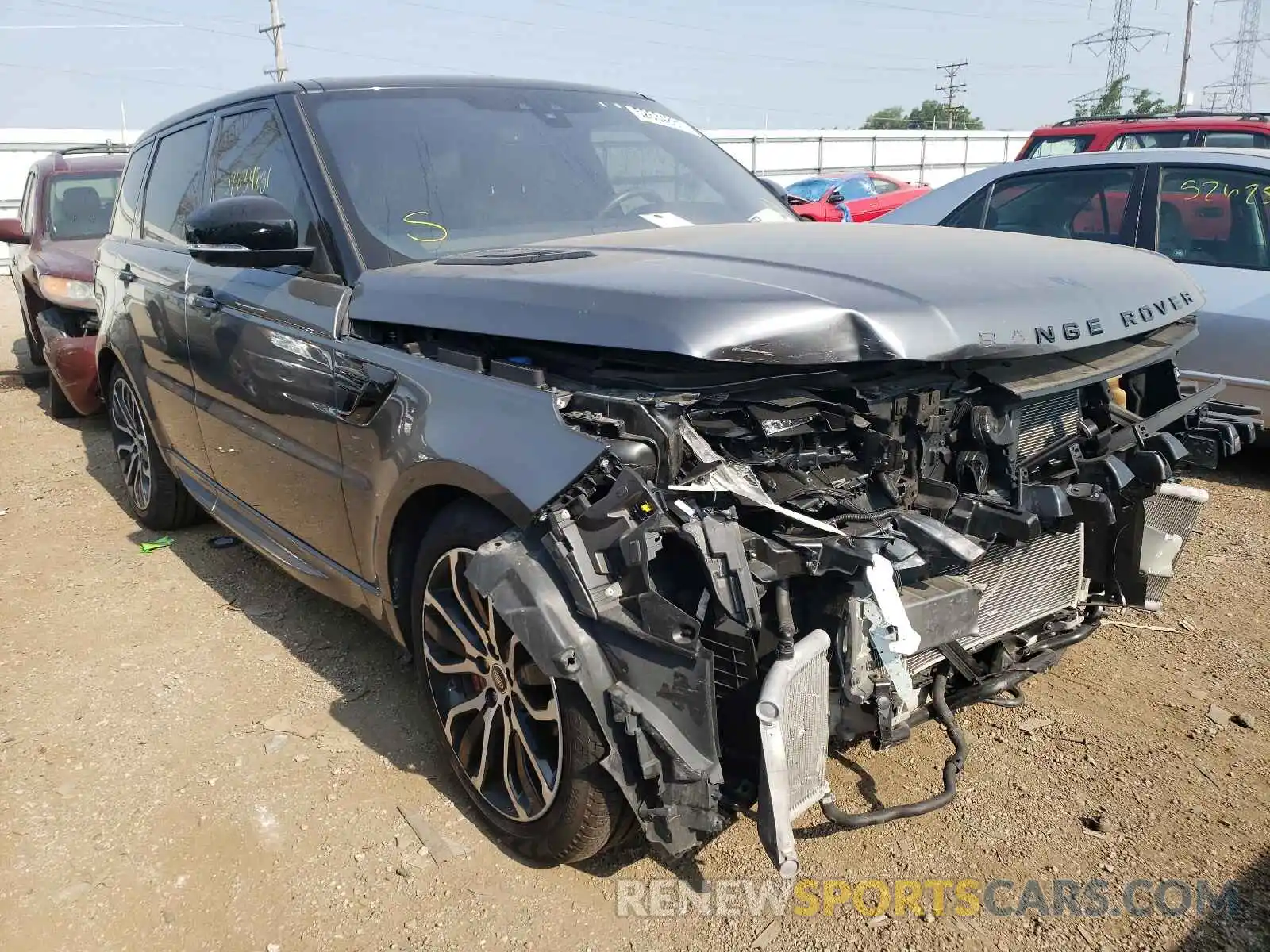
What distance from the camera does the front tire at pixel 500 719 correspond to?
7.47ft

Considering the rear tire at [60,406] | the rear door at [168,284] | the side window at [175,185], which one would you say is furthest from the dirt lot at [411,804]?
the rear tire at [60,406]

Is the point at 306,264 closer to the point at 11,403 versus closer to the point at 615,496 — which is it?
the point at 615,496

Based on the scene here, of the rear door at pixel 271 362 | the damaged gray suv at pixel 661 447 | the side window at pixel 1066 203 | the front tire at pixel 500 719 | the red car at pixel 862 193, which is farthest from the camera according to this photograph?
the red car at pixel 862 193

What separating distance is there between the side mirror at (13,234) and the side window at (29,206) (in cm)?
20

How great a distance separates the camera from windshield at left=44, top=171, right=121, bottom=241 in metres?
8.35

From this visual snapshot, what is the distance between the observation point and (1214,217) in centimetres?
517

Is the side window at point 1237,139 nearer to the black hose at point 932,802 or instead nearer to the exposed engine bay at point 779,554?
the exposed engine bay at point 779,554

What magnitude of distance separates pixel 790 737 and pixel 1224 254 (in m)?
4.50

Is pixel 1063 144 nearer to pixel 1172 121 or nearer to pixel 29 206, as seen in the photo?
pixel 1172 121

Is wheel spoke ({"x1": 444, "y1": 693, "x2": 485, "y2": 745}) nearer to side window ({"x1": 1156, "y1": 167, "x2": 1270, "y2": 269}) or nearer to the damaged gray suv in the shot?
the damaged gray suv

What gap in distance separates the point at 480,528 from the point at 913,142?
Result: 116 ft

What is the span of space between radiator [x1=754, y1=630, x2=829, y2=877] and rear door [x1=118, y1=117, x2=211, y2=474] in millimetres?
3056

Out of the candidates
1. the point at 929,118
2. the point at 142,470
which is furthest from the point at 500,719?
the point at 929,118

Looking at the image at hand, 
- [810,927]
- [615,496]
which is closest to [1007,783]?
[810,927]
